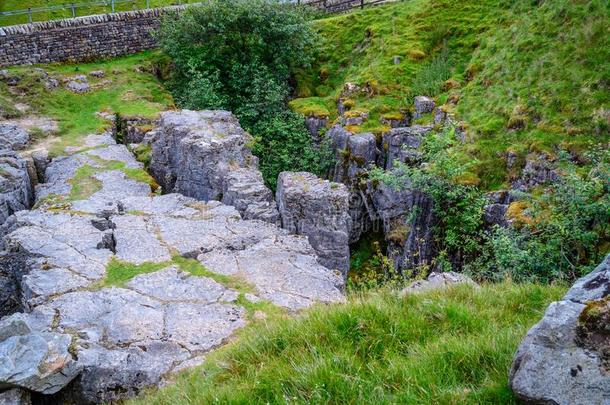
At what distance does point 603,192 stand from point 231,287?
927cm

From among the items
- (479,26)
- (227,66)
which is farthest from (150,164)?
(479,26)

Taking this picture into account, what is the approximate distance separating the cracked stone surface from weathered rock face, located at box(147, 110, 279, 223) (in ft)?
2.99

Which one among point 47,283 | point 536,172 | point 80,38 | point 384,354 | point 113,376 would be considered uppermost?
point 80,38

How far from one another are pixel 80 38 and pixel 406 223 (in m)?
21.7

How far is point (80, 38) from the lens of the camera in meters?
27.6

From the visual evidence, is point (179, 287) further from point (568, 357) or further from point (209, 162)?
point (568, 357)

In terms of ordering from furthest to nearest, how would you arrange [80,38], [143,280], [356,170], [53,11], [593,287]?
[53,11] → [80,38] → [356,170] → [143,280] → [593,287]

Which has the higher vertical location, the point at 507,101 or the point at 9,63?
the point at 9,63

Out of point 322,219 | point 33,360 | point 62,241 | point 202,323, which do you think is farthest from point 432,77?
point 33,360

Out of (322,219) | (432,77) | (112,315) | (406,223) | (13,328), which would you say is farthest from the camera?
(432,77)

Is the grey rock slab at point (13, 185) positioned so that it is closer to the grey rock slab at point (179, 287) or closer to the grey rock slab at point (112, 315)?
the grey rock slab at point (112, 315)

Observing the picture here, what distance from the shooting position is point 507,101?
1747 cm

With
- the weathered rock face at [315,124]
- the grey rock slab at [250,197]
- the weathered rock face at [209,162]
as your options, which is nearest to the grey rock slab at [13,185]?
the weathered rock face at [209,162]

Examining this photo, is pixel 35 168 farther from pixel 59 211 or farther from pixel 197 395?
pixel 197 395
